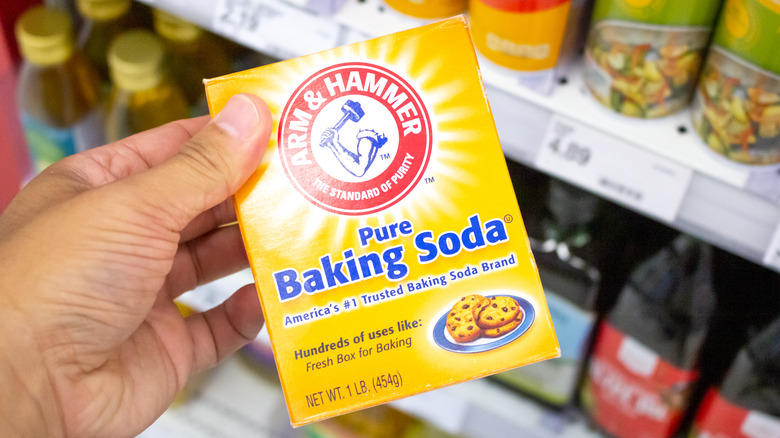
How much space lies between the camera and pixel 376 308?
755mm

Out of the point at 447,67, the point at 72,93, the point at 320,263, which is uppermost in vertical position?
the point at 447,67

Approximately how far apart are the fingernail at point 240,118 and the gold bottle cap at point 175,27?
0.64 meters

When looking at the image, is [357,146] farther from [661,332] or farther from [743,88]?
[661,332]

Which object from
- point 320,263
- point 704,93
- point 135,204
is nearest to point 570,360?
point 704,93

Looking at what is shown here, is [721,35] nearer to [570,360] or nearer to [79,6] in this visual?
[570,360]

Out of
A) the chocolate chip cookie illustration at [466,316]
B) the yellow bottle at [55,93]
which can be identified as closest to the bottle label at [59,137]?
the yellow bottle at [55,93]

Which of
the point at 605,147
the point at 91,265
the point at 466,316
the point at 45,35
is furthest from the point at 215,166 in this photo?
the point at 45,35

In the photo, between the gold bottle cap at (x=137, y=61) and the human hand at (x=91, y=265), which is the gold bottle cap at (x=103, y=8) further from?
the human hand at (x=91, y=265)

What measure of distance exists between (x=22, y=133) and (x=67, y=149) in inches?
9.2

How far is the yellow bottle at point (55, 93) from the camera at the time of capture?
4.29 feet

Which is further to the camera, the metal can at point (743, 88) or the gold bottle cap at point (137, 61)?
the gold bottle cap at point (137, 61)

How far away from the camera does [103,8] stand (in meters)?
1.35

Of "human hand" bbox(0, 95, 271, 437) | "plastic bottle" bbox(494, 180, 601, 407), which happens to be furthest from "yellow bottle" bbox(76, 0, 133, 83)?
"plastic bottle" bbox(494, 180, 601, 407)

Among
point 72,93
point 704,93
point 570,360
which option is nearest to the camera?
point 704,93
